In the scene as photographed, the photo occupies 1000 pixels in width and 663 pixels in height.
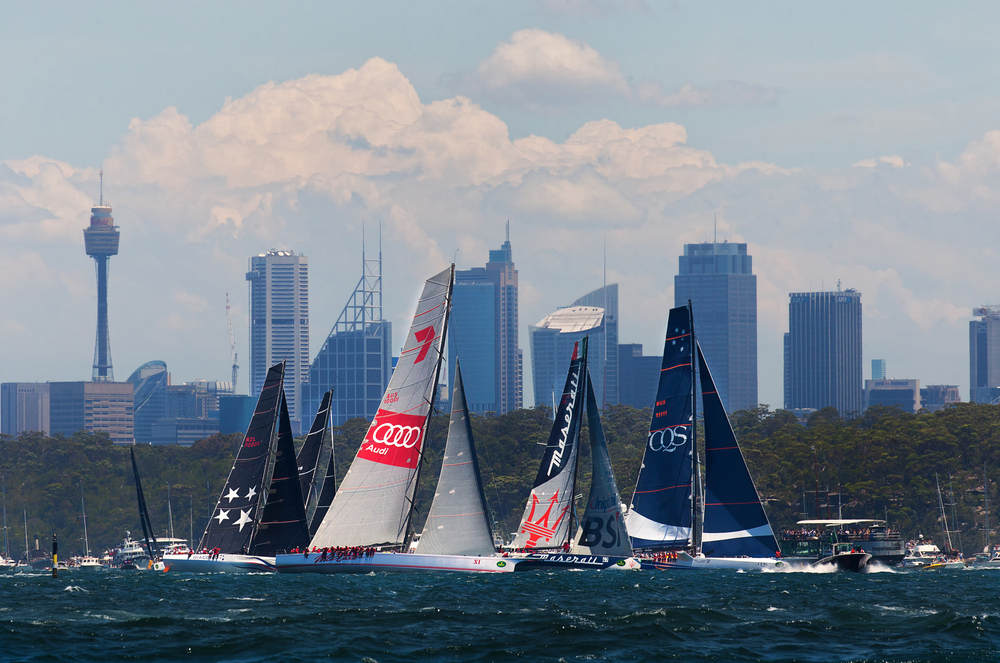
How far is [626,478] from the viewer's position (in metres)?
151

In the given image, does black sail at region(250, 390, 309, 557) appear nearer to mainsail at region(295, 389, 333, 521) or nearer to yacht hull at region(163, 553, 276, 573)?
yacht hull at region(163, 553, 276, 573)

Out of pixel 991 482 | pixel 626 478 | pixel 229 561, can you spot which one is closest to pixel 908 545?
pixel 991 482

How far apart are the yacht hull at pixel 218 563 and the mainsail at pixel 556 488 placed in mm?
13665

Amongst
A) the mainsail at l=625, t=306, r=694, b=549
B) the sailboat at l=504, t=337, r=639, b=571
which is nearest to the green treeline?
the sailboat at l=504, t=337, r=639, b=571

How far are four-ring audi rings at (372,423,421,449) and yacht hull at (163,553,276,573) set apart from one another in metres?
10.3

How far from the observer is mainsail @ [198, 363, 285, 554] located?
78875 mm

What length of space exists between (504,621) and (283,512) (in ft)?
100

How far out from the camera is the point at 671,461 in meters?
73.9

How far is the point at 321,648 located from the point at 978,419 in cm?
11979

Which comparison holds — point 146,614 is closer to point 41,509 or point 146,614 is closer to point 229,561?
point 229,561

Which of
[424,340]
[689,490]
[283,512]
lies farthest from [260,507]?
[689,490]

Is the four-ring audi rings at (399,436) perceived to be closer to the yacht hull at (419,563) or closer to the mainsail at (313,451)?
the yacht hull at (419,563)

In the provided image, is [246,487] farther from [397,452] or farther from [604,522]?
[604,522]

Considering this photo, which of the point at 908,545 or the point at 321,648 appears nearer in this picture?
the point at 321,648
